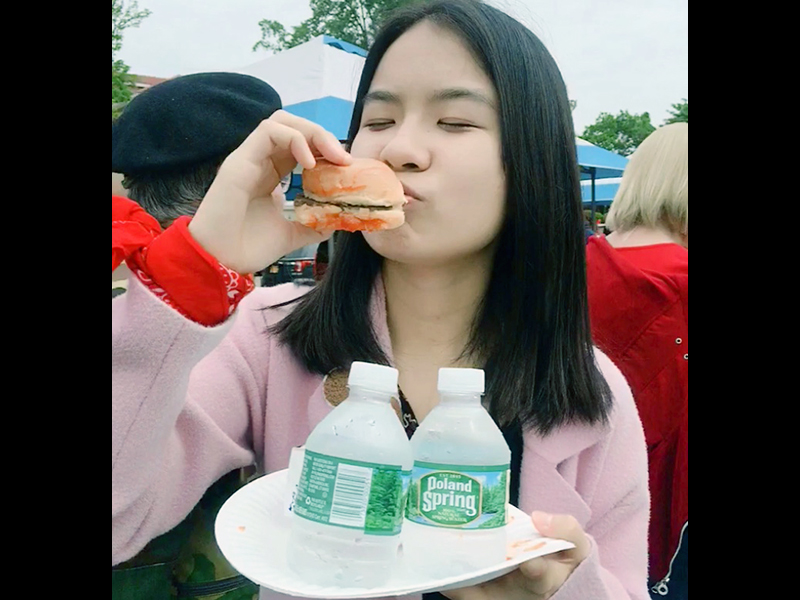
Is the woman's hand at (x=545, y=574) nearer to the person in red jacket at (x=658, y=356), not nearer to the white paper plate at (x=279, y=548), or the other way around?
the white paper plate at (x=279, y=548)

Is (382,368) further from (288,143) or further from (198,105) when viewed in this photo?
(198,105)

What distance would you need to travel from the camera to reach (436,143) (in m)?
1.17

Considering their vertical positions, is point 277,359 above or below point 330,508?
above

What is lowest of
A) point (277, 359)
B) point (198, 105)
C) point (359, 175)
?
point (277, 359)

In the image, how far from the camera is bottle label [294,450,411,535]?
840mm

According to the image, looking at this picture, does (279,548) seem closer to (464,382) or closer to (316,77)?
(464,382)

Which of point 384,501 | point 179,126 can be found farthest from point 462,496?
point 179,126

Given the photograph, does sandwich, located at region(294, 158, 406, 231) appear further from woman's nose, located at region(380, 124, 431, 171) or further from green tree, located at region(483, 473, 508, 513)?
green tree, located at region(483, 473, 508, 513)

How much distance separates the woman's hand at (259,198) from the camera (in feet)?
3.37

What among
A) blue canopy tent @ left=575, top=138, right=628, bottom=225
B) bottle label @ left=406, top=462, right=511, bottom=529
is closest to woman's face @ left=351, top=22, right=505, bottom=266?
bottle label @ left=406, top=462, right=511, bottom=529

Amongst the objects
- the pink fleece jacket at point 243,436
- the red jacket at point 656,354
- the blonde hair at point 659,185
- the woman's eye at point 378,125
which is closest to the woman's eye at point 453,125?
the woman's eye at point 378,125

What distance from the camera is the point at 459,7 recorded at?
126cm
